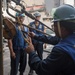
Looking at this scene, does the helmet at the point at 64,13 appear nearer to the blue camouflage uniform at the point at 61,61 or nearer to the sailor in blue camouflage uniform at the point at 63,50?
the sailor in blue camouflage uniform at the point at 63,50

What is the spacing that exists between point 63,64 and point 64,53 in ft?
0.34

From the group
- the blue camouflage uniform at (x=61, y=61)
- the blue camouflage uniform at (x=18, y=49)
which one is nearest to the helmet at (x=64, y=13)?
the blue camouflage uniform at (x=61, y=61)

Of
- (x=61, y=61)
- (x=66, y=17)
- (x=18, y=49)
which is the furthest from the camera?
(x=18, y=49)

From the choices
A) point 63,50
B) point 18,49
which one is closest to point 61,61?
point 63,50

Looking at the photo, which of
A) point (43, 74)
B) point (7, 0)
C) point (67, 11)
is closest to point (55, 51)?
point (43, 74)

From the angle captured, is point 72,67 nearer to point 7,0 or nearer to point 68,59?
point 68,59

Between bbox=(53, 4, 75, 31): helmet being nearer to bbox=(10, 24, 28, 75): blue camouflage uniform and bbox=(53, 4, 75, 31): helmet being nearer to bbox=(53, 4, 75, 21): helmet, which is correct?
bbox=(53, 4, 75, 21): helmet

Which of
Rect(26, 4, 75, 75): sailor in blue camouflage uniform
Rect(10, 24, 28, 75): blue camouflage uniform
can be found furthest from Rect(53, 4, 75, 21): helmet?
Rect(10, 24, 28, 75): blue camouflage uniform

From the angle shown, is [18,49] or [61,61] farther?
[18,49]

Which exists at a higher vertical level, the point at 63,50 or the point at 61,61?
the point at 63,50

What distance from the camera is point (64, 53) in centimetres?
224

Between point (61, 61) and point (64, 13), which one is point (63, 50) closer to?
point (61, 61)

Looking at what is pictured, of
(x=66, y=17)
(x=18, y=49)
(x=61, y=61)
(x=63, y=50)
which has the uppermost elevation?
(x=66, y=17)

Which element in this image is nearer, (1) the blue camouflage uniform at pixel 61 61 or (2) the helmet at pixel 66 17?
(1) the blue camouflage uniform at pixel 61 61
